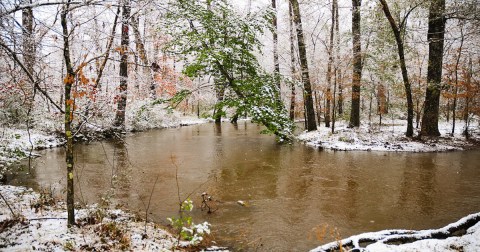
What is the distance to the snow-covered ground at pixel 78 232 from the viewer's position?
3.82 metres

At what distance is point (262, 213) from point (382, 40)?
14.9m

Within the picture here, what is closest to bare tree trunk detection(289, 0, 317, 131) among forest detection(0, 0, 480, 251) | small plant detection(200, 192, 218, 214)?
forest detection(0, 0, 480, 251)

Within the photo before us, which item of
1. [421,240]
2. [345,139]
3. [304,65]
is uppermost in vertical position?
[304,65]

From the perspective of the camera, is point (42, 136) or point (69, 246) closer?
point (69, 246)

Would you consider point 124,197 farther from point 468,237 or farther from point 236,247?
point 468,237

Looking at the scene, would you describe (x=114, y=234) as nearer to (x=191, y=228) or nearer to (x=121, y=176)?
(x=191, y=228)

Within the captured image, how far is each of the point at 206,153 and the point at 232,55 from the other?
13.9 ft

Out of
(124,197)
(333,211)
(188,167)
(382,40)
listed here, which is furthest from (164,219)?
(382,40)

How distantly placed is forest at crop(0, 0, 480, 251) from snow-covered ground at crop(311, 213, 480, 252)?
0.03 metres

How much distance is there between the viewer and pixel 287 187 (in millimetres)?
7898

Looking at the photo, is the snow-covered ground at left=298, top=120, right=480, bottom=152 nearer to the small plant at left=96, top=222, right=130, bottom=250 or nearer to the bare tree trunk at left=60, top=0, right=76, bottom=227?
the small plant at left=96, top=222, right=130, bottom=250

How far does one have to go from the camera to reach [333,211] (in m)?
6.25

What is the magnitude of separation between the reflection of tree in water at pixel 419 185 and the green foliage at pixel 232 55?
5369mm

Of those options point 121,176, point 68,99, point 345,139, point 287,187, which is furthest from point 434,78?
point 68,99
